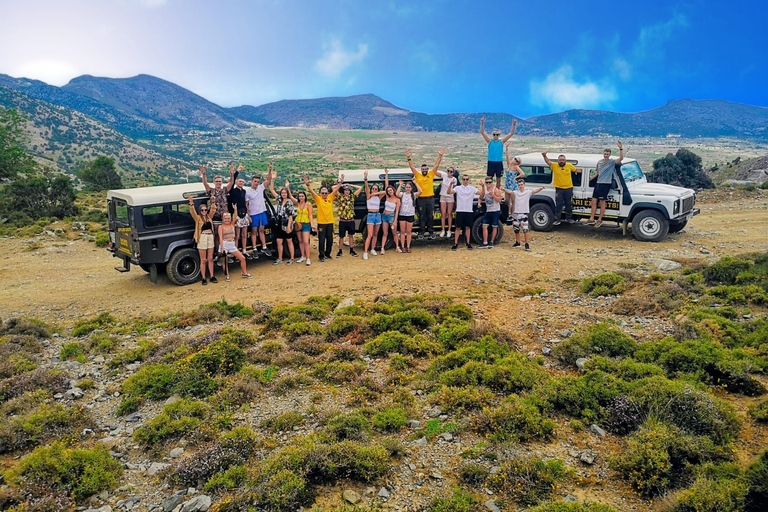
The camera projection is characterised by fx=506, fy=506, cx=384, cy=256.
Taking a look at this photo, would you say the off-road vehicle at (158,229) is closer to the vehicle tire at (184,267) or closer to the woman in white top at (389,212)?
the vehicle tire at (184,267)

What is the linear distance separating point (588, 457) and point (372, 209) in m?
9.07

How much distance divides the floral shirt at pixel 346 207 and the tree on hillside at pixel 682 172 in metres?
23.3

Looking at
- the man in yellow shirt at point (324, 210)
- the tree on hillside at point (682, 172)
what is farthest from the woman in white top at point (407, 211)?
the tree on hillside at point (682, 172)

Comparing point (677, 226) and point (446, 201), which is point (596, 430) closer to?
point (446, 201)

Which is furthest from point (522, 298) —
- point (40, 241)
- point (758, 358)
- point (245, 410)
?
point (40, 241)

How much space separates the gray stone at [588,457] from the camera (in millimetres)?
5223

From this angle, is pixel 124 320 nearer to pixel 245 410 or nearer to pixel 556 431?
pixel 245 410

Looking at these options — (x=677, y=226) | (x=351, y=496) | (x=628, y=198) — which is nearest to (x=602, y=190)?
(x=628, y=198)

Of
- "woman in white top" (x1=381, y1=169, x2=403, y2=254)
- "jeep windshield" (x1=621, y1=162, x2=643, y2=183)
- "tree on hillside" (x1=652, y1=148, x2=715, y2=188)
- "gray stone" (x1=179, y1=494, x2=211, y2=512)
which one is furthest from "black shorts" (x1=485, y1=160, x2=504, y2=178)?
"tree on hillside" (x1=652, y1=148, x2=715, y2=188)

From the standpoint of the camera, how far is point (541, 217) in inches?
628

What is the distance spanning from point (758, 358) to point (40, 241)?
2006 centimetres

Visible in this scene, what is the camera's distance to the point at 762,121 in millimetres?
162375

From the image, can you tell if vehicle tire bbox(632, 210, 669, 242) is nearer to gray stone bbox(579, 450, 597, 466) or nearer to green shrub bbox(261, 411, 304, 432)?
gray stone bbox(579, 450, 597, 466)

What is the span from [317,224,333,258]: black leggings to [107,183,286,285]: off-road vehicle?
2937 millimetres
